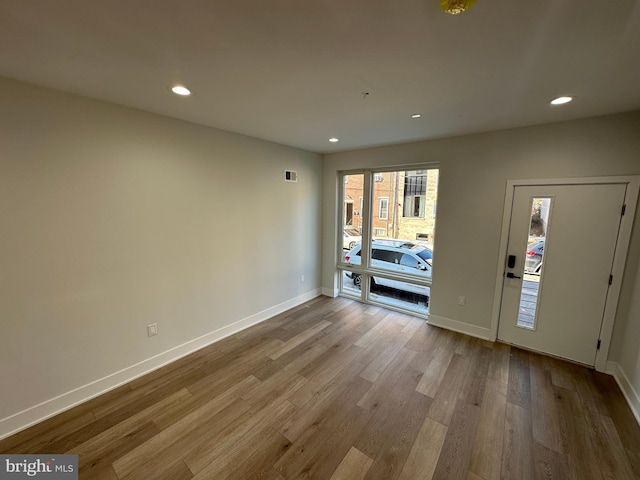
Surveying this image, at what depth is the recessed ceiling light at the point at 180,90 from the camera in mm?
1919

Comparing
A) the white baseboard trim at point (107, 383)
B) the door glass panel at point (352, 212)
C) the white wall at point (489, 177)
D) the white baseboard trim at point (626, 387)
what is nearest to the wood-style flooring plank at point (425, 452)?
the white baseboard trim at point (626, 387)

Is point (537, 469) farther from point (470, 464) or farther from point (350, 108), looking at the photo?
point (350, 108)

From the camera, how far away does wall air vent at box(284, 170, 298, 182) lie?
3878mm

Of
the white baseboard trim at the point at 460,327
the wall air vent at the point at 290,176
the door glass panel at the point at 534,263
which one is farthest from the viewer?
the wall air vent at the point at 290,176

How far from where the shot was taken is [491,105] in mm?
2219

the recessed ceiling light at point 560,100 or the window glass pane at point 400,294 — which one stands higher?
the recessed ceiling light at point 560,100

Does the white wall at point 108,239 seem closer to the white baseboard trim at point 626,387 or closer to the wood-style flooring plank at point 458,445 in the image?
the wood-style flooring plank at point 458,445

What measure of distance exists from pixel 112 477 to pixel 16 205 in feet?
6.49

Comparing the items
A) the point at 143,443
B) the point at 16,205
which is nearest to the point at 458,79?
the point at 16,205

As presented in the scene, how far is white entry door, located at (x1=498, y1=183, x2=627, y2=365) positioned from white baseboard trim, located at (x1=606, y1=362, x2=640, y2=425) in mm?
143

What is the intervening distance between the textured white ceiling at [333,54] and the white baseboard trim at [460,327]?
2538 mm

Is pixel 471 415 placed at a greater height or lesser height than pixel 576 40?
lesser

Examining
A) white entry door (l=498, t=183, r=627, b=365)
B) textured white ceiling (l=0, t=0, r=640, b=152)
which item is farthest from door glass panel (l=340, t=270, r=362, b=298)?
textured white ceiling (l=0, t=0, r=640, b=152)

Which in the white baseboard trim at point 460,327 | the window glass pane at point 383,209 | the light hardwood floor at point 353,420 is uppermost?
the window glass pane at point 383,209
